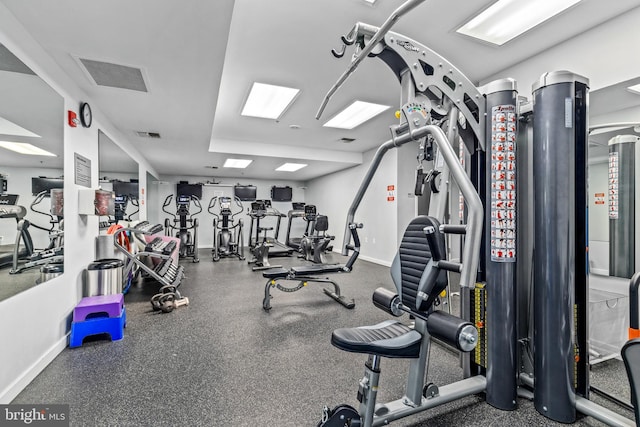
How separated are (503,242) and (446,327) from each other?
787 mm

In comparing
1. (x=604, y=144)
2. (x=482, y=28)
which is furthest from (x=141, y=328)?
(x=604, y=144)

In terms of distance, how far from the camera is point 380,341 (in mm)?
1294

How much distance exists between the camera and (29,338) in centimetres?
199

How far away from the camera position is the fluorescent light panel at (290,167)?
741 cm

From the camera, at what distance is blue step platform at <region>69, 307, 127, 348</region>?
2.47 meters

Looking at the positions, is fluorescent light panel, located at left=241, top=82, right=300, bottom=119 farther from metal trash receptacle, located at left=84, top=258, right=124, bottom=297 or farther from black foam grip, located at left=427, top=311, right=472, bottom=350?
black foam grip, located at left=427, top=311, right=472, bottom=350

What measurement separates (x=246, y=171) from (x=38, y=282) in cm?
677

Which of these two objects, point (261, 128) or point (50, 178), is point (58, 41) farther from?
point (261, 128)

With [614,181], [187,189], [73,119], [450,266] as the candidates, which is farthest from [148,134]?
[614,181]

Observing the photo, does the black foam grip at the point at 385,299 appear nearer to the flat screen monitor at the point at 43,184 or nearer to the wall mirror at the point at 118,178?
the flat screen monitor at the point at 43,184

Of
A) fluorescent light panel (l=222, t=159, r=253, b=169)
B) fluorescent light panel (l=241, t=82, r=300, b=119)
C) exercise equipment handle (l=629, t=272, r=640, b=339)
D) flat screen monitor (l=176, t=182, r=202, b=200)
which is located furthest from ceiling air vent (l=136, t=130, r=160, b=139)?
exercise equipment handle (l=629, t=272, r=640, b=339)

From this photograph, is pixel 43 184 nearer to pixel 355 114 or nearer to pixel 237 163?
pixel 355 114

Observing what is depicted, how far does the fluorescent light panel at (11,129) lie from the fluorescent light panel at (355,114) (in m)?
3.35

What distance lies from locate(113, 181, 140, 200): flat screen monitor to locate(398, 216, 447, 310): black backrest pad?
4008mm
